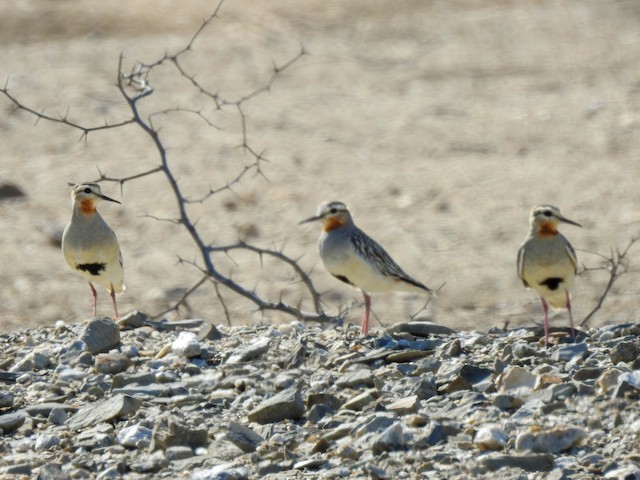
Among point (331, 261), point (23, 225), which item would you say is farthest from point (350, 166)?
point (331, 261)

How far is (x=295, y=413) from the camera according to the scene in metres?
6.62

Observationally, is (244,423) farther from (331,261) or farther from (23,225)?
(23,225)

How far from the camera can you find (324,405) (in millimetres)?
6648

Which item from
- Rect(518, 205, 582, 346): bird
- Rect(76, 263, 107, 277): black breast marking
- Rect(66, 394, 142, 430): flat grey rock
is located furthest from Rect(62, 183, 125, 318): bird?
Rect(518, 205, 582, 346): bird

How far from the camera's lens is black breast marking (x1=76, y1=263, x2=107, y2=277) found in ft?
31.7

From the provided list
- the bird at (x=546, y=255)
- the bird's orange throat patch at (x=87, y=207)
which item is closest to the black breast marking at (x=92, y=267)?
the bird's orange throat patch at (x=87, y=207)

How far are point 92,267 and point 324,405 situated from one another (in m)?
3.47

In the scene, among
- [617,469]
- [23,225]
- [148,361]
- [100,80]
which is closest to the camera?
[617,469]

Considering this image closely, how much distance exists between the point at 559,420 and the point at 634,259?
882 centimetres

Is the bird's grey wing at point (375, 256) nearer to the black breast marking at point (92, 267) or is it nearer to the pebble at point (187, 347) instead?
the pebble at point (187, 347)

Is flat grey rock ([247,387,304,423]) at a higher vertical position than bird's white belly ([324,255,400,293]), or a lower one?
lower

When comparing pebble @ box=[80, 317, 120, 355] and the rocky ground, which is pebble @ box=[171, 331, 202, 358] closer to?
the rocky ground

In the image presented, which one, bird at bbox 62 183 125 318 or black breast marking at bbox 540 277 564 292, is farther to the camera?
bird at bbox 62 183 125 318

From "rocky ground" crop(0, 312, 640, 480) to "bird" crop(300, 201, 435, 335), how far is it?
0.78 meters
